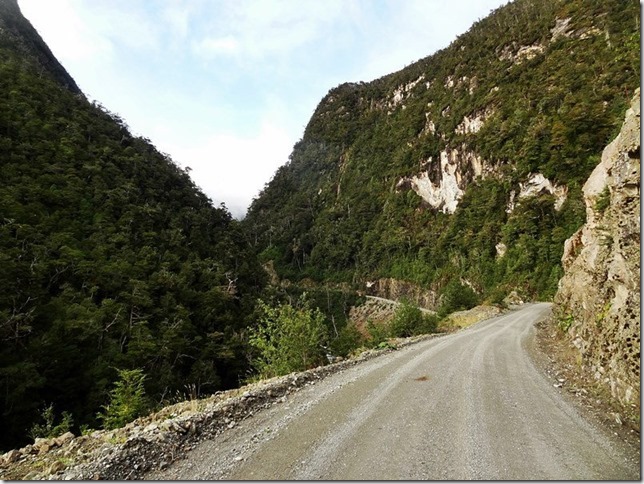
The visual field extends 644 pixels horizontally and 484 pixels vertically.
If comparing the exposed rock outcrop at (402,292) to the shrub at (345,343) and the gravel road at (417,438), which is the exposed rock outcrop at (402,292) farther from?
the gravel road at (417,438)

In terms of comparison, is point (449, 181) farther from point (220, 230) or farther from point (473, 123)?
point (220, 230)

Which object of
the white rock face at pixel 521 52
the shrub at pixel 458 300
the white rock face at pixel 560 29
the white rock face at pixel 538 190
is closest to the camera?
the shrub at pixel 458 300

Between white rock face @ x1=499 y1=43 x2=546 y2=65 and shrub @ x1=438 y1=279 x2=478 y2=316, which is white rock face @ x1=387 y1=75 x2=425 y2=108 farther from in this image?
shrub @ x1=438 y1=279 x2=478 y2=316

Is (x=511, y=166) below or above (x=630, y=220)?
above

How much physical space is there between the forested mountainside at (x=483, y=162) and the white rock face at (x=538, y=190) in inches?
7.2

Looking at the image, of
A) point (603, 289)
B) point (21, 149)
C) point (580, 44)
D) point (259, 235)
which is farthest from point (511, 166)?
point (259, 235)

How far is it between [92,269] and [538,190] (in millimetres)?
57777

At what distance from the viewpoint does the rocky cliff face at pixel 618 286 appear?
259 inches

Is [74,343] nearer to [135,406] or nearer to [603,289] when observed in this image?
[135,406]

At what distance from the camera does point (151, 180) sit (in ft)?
185

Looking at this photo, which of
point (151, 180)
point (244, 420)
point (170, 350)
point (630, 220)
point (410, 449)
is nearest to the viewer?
point (410, 449)

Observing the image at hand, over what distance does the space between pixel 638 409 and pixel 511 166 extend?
196ft

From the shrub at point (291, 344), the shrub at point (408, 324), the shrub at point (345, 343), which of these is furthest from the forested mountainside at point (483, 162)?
the shrub at point (408, 324)

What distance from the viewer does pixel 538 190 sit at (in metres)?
50.5
